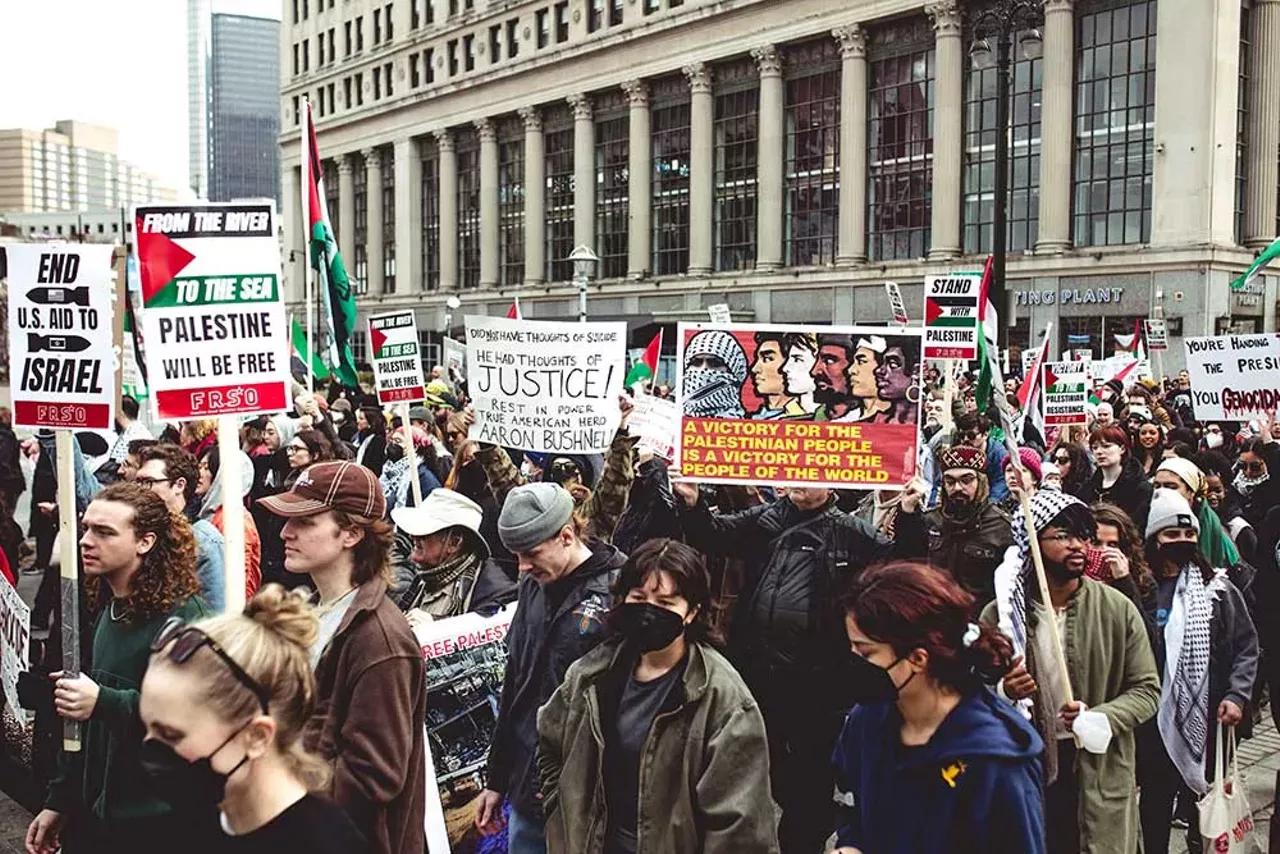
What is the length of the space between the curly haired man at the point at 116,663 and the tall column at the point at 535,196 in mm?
59641

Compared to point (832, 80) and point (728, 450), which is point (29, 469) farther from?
point (832, 80)

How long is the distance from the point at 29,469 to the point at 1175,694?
20589 millimetres

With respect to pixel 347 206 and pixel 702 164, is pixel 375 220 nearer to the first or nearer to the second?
pixel 347 206

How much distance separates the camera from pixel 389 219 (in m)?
75.9

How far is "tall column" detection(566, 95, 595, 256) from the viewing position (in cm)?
5978

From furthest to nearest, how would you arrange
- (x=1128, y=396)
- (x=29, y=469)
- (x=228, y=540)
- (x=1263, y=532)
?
(x=29, y=469), (x=1128, y=396), (x=1263, y=532), (x=228, y=540)

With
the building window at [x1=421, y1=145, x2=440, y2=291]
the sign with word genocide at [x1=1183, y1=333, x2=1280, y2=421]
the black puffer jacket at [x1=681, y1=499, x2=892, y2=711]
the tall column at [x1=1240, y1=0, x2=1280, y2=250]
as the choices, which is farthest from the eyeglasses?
the building window at [x1=421, y1=145, x2=440, y2=291]

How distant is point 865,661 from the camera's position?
342 cm

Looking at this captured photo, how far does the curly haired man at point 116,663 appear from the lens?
13.0ft

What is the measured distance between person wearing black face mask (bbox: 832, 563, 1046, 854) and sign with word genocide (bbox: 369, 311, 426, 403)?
834 centimetres

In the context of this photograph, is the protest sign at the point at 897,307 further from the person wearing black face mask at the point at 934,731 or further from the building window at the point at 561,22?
the building window at the point at 561,22

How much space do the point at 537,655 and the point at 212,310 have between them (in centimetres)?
187

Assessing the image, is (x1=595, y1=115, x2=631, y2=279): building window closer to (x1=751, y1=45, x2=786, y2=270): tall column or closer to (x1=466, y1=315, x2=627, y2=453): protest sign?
(x1=751, y1=45, x2=786, y2=270): tall column

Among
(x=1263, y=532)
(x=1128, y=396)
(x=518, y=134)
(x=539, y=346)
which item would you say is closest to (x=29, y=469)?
(x=539, y=346)
